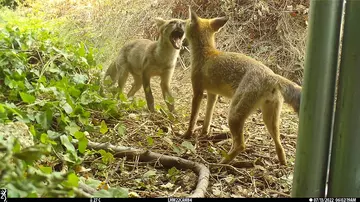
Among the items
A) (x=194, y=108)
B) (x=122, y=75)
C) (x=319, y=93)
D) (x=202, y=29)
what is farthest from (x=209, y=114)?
(x=319, y=93)

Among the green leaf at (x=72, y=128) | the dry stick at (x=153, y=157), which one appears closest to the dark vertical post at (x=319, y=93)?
the dry stick at (x=153, y=157)

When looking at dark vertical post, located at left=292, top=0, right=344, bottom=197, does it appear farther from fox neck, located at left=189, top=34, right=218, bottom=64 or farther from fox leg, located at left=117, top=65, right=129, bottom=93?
fox leg, located at left=117, top=65, right=129, bottom=93

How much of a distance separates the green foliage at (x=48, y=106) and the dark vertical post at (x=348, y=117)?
3.77 ft

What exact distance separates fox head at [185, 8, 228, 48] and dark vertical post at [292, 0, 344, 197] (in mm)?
2168

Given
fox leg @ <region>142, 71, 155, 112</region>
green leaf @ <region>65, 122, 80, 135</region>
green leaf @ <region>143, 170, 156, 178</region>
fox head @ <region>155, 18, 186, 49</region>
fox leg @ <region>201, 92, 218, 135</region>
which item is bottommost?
green leaf @ <region>143, 170, 156, 178</region>

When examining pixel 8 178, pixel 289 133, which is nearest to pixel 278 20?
pixel 289 133

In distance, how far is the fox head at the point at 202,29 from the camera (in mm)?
4535

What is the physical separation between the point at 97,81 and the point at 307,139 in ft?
9.93

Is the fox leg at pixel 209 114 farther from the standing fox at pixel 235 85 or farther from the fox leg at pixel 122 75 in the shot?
the fox leg at pixel 122 75

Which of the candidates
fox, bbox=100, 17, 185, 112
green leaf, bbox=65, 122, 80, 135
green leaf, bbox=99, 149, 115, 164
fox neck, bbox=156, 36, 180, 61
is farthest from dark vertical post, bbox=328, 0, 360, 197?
fox neck, bbox=156, 36, 180, 61

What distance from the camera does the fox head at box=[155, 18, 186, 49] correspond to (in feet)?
16.4

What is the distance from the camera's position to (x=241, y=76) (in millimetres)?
3918

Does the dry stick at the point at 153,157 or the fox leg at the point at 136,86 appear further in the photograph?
the fox leg at the point at 136,86

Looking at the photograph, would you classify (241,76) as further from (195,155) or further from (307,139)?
(307,139)
